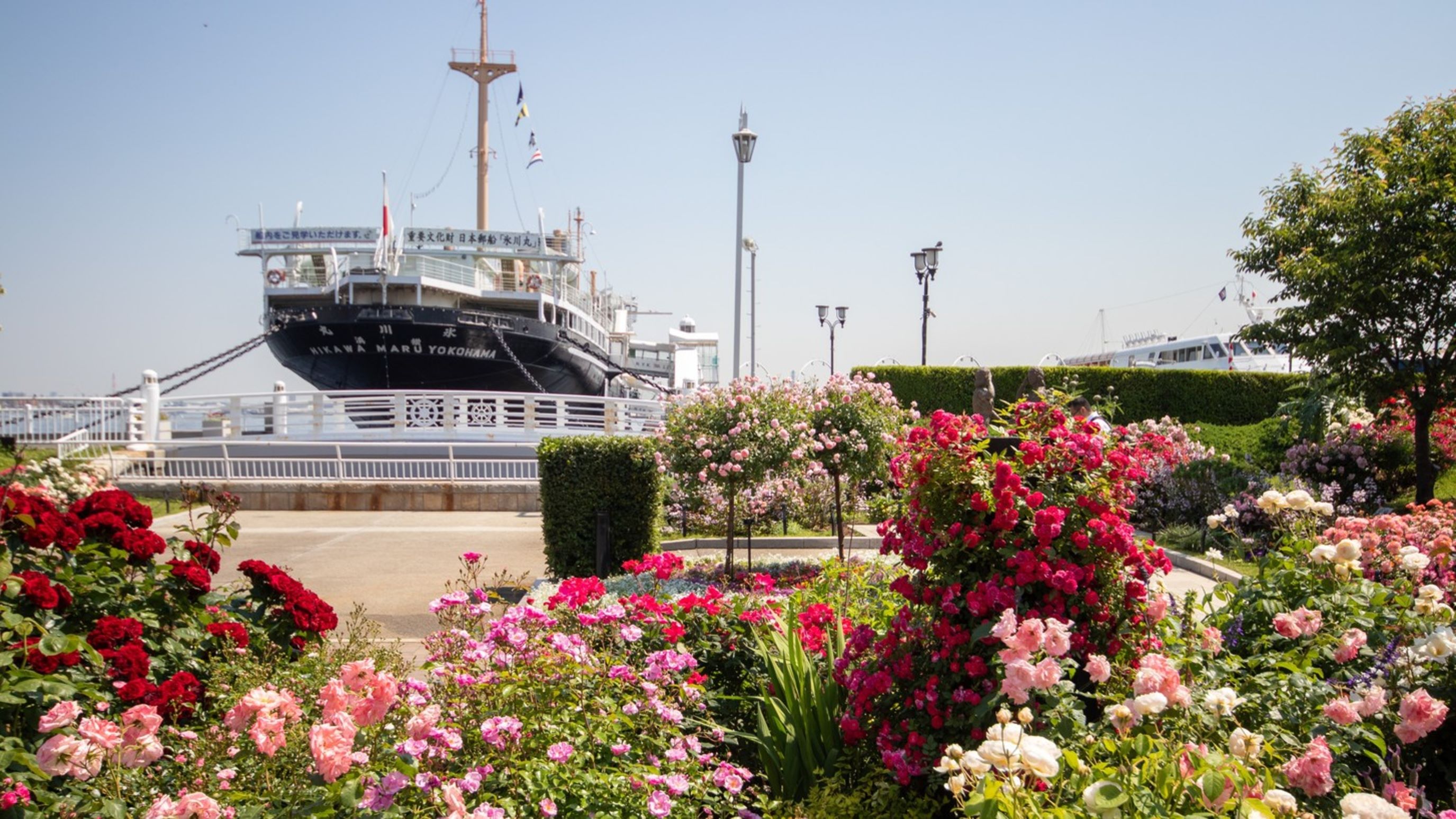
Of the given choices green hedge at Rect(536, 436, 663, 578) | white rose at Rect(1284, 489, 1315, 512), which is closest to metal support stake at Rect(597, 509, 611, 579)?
green hedge at Rect(536, 436, 663, 578)

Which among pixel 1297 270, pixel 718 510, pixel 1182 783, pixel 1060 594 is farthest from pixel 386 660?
pixel 1297 270

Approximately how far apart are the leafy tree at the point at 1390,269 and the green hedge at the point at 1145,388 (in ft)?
32.4

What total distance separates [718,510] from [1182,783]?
980 centimetres

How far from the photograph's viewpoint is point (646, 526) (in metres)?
9.69

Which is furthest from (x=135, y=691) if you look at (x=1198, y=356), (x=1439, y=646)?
(x=1198, y=356)

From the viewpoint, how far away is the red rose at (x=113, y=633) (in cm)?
343

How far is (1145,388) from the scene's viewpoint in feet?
77.3

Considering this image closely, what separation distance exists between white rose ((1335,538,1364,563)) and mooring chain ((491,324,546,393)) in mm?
30668

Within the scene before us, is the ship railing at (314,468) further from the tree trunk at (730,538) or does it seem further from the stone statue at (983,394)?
the stone statue at (983,394)

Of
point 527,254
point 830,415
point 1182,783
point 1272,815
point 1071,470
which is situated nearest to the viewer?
point 1272,815

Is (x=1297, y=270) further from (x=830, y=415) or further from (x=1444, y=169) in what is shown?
(x=830, y=415)

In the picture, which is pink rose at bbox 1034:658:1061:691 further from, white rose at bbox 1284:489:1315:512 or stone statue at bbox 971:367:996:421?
stone statue at bbox 971:367:996:421

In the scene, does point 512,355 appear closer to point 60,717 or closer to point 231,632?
point 231,632

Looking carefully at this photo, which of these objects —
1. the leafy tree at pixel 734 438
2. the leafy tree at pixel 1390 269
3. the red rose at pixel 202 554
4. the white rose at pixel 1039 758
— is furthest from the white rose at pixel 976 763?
the leafy tree at pixel 1390 269
